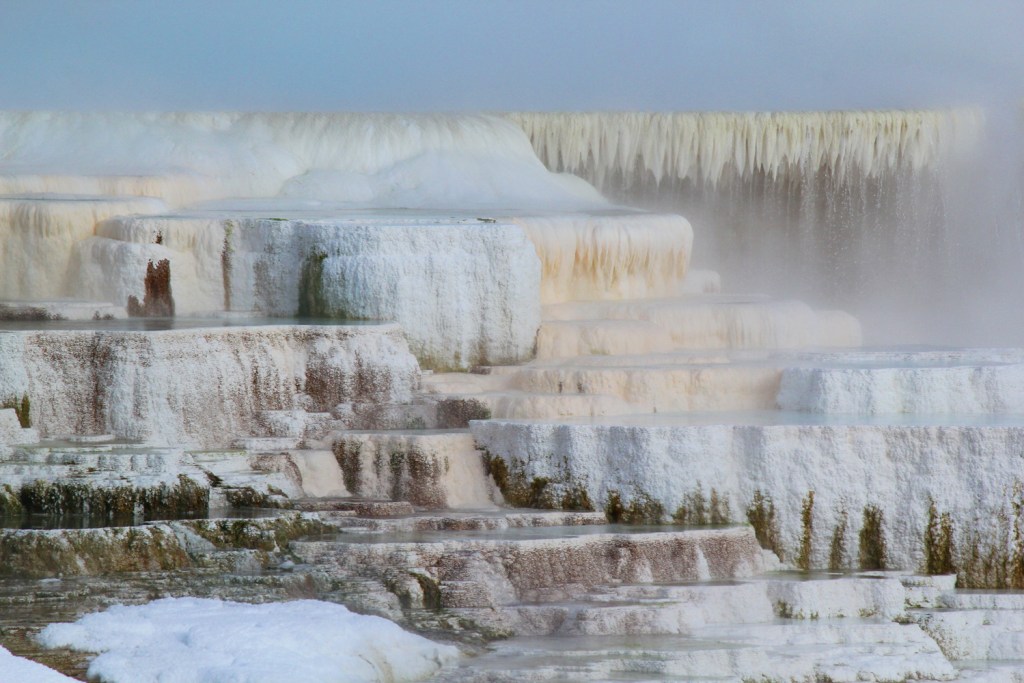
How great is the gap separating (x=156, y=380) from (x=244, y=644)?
3414 millimetres

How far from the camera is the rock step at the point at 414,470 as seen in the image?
38.9 ft

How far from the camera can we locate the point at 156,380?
1190 centimetres

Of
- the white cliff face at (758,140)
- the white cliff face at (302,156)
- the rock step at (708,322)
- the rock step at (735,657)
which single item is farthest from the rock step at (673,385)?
the white cliff face at (758,140)

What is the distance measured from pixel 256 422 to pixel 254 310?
2133mm

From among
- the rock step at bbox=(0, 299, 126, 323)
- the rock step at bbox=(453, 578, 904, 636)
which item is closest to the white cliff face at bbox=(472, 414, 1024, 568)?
the rock step at bbox=(453, 578, 904, 636)

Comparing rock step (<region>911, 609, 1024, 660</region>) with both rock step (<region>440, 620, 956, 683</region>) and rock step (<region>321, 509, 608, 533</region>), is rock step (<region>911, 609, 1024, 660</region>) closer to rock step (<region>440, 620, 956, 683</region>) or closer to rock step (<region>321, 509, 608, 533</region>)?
rock step (<region>440, 620, 956, 683</region>)

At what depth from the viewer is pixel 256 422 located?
1222cm

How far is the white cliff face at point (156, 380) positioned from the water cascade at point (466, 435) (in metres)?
0.02

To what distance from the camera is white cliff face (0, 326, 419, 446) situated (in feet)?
38.8

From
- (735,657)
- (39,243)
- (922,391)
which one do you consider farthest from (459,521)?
(39,243)

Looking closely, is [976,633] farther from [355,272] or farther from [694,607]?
[355,272]

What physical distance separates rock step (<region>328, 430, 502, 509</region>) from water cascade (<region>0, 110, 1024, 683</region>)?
0.02 metres

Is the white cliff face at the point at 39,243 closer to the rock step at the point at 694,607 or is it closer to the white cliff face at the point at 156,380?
the white cliff face at the point at 156,380

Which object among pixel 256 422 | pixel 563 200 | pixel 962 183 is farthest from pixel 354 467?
pixel 962 183
